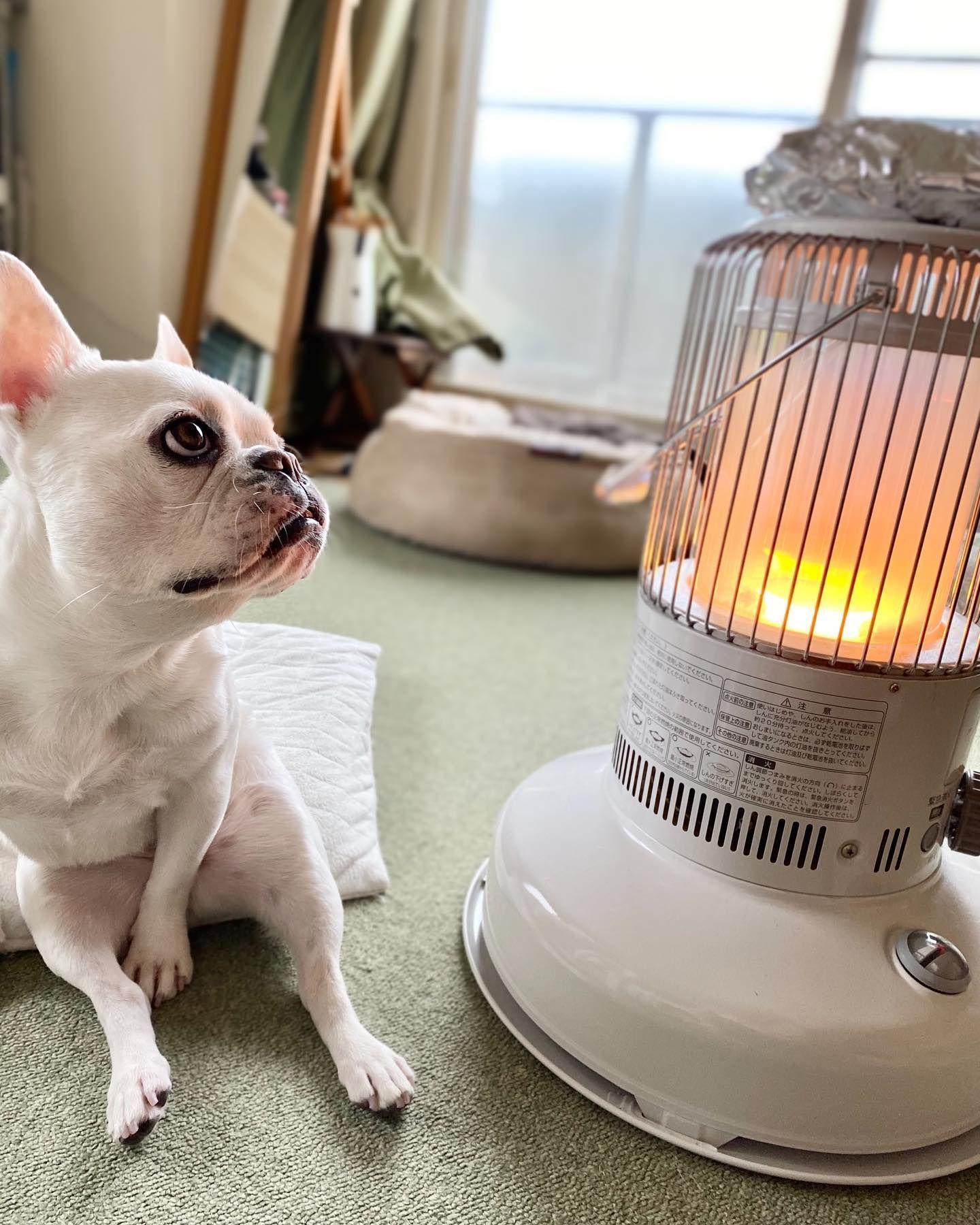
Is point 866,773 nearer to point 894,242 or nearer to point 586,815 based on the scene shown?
point 586,815

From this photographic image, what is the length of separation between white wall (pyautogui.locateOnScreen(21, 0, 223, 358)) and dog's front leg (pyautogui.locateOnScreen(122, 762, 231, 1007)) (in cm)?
97

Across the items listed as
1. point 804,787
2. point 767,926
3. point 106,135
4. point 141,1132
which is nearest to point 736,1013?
point 767,926

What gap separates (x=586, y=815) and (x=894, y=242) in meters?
0.56

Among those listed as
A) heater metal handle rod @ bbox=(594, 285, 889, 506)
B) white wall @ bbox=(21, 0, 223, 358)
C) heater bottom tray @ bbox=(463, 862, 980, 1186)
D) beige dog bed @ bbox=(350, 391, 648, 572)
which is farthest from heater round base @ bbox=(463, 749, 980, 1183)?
beige dog bed @ bbox=(350, 391, 648, 572)

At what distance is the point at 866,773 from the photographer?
0.75 m

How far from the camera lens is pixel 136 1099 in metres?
0.65

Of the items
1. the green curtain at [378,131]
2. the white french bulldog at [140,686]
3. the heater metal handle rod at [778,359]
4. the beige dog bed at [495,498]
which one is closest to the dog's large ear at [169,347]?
the white french bulldog at [140,686]

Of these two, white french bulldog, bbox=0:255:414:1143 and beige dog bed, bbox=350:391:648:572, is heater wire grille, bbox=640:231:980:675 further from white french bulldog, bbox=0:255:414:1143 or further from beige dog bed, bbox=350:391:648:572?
beige dog bed, bbox=350:391:648:572

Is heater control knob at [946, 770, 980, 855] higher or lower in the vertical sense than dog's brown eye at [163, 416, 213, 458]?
lower

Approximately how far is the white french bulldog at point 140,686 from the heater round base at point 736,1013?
0.52 feet

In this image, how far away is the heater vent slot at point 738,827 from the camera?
766 mm

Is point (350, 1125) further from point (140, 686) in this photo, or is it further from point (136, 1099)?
point (140, 686)

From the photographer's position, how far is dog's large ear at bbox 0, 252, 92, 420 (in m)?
0.59

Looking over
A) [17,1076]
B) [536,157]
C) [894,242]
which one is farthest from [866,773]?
[536,157]
